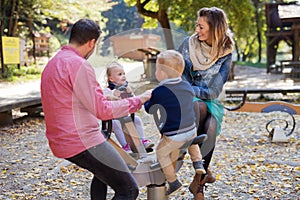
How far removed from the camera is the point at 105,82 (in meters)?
2.69

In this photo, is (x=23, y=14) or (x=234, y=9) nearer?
(x=234, y=9)

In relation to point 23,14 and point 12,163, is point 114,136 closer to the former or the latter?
point 12,163

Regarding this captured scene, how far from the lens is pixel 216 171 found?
4.22 m

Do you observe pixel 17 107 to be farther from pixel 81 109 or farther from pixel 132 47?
pixel 81 109

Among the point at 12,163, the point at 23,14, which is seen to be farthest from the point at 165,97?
the point at 23,14

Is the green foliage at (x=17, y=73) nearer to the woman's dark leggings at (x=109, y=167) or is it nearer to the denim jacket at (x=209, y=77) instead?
the denim jacket at (x=209, y=77)

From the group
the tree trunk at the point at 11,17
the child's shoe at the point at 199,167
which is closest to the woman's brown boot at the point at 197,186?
the child's shoe at the point at 199,167

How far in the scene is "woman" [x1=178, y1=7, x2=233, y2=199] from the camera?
2.86 metres

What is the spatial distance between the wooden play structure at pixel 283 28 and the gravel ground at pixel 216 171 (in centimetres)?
1019

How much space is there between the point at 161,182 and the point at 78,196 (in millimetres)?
1183

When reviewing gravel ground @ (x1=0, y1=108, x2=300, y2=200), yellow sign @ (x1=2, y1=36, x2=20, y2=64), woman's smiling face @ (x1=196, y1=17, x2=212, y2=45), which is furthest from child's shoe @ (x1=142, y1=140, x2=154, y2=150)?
yellow sign @ (x1=2, y1=36, x2=20, y2=64)

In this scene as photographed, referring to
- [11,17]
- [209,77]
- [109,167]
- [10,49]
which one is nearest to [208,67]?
[209,77]

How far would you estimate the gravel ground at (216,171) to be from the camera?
11.5 feet

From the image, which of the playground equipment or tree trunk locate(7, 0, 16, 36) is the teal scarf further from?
tree trunk locate(7, 0, 16, 36)
